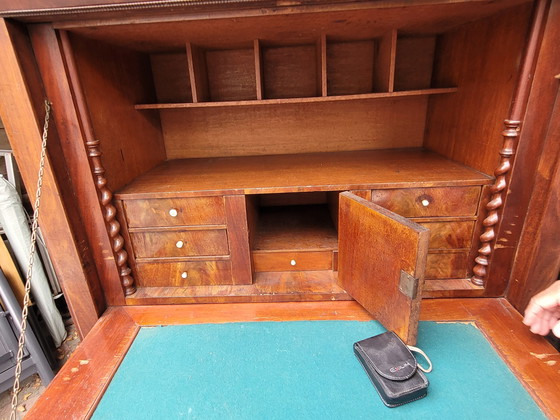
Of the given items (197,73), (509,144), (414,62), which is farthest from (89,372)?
(414,62)

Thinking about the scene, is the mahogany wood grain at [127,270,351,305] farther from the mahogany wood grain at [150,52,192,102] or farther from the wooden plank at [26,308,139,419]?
the mahogany wood grain at [150,52,192,102]

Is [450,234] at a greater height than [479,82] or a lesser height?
lesser

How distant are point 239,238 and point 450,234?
75 centimetres

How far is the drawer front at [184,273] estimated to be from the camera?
1.13 m

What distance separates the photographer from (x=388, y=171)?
3.73 ft

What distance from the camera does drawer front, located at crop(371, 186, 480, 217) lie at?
1005 millimetres

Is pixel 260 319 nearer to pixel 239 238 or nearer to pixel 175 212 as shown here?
pixel 239 238

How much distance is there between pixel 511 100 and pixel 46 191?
143 centimetres

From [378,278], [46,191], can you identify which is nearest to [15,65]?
[46,191]

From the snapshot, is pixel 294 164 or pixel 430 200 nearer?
pixel 430 200

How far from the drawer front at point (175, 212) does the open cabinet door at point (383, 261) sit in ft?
1.42

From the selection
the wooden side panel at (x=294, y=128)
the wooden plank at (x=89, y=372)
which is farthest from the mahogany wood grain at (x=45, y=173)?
the wooden side panel at (x=294, y=128)

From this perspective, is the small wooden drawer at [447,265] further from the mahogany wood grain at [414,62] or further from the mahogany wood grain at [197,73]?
the mahogany wood grain at [197,73]

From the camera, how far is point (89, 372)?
0.86 meters
